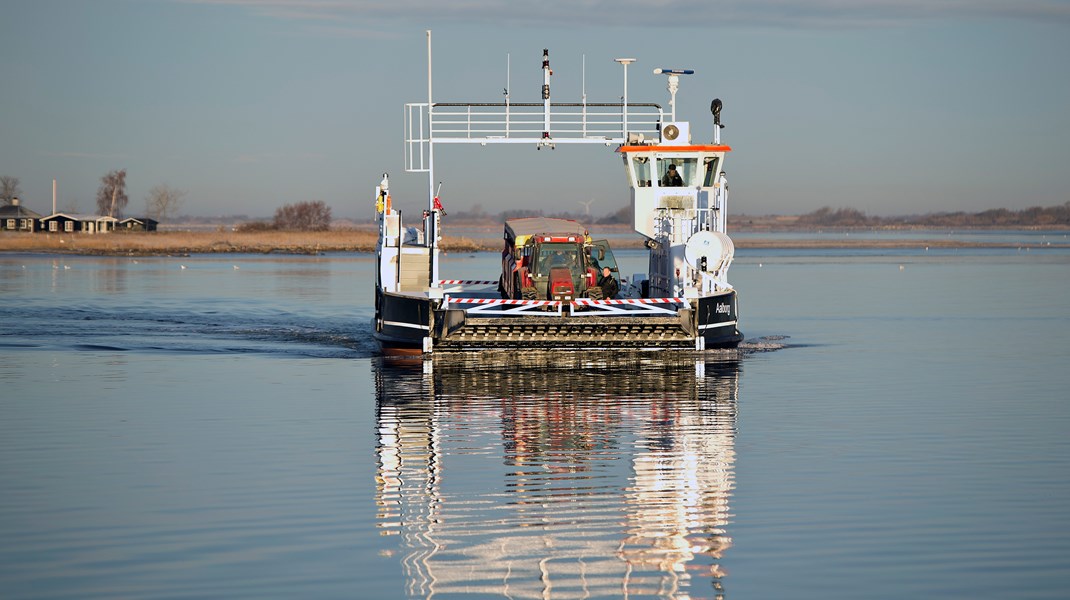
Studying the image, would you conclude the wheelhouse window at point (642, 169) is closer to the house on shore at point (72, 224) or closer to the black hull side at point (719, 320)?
the black hull side at point (719, 320)

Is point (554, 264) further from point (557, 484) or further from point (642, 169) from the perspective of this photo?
point (557, 484)

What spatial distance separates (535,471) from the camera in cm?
1617

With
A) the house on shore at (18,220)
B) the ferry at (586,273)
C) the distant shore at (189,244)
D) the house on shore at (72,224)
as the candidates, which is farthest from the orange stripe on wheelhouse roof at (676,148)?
the house on shore at (18,220)

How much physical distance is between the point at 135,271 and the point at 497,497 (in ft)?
238

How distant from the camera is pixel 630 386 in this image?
84.6 feet

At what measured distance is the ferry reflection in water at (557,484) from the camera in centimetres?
1137

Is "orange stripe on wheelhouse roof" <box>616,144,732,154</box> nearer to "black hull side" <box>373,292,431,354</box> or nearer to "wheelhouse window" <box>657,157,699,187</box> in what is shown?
"wheelhouse window" <box>657,157,699,187</box>

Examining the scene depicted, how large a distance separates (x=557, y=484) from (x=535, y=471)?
843 millimetres

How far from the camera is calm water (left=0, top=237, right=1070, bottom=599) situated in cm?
1138

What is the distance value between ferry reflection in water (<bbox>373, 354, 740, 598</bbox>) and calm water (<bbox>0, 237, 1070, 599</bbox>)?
0.05 metres

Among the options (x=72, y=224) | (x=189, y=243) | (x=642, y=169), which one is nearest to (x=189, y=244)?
(x=189, y=243)

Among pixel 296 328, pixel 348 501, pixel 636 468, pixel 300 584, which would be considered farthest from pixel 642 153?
pixel 300 584

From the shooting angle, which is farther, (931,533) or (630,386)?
(630,386)

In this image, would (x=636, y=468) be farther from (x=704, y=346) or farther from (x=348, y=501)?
(x=704, y=346)
